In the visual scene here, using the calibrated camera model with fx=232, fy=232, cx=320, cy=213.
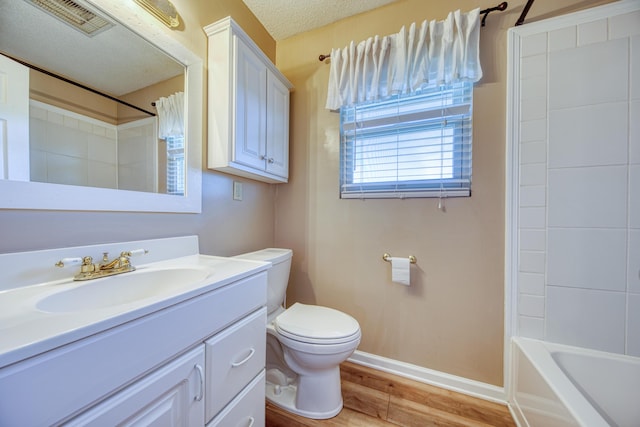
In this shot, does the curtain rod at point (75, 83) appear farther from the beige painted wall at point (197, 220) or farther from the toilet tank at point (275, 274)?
the toilet tank at point (275, 274)

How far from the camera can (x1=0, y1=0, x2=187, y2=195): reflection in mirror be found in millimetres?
704

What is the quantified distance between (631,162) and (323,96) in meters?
1.63

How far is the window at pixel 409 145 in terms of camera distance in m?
1.35

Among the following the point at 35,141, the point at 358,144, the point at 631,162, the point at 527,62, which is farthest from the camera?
the point at 358,144

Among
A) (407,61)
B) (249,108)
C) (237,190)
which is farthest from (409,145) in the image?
(237,190)

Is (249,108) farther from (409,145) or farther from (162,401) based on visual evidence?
(162,401)

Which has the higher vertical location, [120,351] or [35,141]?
[35,141]

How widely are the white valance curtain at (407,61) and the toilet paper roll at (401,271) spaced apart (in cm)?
101

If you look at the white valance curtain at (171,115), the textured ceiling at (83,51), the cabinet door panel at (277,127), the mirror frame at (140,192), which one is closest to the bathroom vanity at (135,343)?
the mirror frame at (140,192)

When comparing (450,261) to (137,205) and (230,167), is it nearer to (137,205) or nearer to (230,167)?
(230,167)

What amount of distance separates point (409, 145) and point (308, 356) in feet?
4.32

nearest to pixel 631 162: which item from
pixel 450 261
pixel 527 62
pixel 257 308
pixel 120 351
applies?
pixel 527 62

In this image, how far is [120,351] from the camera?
0.49 m

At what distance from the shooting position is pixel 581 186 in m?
1.13
